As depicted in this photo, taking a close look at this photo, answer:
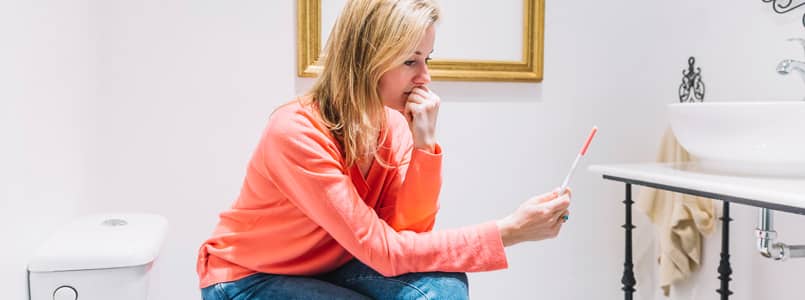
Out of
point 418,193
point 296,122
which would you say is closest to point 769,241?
point 418,193

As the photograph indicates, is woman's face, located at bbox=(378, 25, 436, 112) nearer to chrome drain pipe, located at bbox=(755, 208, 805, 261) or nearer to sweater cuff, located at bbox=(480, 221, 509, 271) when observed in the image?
sweater cuff, located at bbox=(480, 221, 509, 271)

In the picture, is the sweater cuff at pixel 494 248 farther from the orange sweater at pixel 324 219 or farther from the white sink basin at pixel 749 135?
the white sink basin at pixel 749 135

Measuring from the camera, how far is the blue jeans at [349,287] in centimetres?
96

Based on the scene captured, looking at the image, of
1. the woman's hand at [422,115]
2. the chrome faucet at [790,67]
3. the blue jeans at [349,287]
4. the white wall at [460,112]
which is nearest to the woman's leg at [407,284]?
the blue jeans at [349,287]

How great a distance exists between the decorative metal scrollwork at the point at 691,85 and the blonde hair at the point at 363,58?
3.60 feet

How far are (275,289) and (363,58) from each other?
38cm

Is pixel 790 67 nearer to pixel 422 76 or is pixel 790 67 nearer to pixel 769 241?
pixel 769 241

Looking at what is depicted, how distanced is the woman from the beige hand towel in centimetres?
82

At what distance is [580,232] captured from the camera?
1930 millimetres

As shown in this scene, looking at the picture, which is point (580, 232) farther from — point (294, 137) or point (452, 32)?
point (294, 137)

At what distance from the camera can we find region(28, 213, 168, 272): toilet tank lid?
916mm

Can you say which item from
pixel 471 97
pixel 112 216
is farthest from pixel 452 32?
pixel 112 216

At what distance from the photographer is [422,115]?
108 centimetres

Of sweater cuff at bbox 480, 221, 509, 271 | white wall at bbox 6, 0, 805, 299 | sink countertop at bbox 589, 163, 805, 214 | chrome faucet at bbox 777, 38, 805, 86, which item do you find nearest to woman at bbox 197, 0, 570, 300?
sweater cuff at bbox 480, 221, 509, 271
